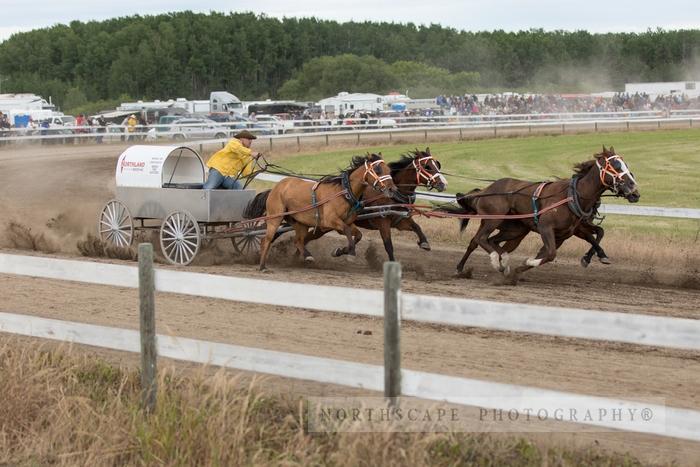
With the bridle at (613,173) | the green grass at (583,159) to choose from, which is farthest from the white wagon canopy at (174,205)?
the green grass at (583,159)

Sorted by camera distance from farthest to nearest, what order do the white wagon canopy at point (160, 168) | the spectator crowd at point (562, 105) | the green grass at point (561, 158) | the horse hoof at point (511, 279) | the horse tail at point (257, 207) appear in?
the spectator crowd at point (562, 105) → the green grass at point (561, 158) → the white wagon canopy at point (160, 168) → the horse tail at point (257, 207) → the horse hoof at point (511, 279)

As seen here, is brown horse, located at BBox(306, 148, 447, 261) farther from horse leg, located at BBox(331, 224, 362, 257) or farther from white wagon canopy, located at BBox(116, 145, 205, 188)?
white wagon canopy, located at BBox(116, 145, 205, 188)

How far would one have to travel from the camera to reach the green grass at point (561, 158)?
24531mm

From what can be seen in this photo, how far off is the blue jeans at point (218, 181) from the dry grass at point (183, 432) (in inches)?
316

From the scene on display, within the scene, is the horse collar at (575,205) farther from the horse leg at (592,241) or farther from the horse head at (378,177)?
the horse head at (378,177)

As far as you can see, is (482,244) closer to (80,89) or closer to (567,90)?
(567,90)

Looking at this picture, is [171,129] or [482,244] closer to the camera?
[482,244]

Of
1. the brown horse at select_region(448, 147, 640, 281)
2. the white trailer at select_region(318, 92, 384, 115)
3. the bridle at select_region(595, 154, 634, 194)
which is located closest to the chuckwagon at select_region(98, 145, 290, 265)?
the brown horse at select_region(448, 147, 640, 281)

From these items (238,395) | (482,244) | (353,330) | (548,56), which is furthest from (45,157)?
(548,56)

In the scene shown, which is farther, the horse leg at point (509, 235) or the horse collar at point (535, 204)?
the horse leg at point (509, 235)

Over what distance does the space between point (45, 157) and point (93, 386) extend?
28732 mm

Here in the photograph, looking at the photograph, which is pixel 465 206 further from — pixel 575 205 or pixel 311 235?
pixel 311 235

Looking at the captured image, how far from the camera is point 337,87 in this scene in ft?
384

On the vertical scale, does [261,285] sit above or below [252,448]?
above
